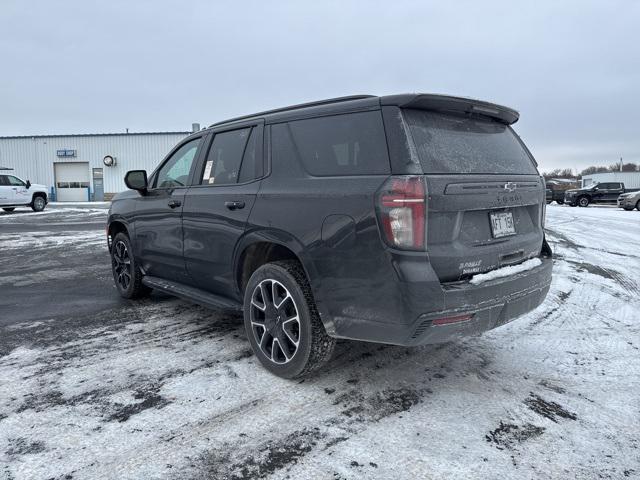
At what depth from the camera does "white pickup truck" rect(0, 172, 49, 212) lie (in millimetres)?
21828

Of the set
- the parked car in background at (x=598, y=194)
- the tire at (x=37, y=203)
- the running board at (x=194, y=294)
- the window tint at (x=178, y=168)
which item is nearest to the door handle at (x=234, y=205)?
the running board at (x=194, y=294)

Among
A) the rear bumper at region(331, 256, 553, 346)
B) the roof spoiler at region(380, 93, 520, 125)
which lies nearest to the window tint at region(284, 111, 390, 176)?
the roof spoiler at region(380, 93, 520, 125)

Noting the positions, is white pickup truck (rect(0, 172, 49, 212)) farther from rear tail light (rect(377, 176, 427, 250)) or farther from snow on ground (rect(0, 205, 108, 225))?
rear tail light (rect(377, 176, 427, 250))

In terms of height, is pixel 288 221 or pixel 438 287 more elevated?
pixel 288 221

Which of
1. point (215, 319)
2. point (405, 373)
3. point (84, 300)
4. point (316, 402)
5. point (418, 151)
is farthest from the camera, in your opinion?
point (84, 300)

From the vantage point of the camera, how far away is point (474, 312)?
107 inches

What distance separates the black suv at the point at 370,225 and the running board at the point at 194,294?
34 mm

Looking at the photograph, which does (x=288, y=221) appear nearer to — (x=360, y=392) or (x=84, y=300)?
(x=360, y=392)

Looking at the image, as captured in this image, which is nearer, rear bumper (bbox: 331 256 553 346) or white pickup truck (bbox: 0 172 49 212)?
rear bumper (bbox: 331 256 553 346)

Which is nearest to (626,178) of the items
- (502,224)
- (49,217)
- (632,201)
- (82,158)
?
(632,201)

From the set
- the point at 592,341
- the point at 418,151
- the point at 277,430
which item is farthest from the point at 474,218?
the point at 592,341

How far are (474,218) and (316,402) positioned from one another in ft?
4.79

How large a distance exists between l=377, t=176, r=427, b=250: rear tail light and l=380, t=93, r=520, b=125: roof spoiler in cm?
52

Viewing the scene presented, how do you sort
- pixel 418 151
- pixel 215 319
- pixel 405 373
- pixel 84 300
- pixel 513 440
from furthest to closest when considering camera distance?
pixel 84 300
pixel 215 319
pixel 405 373
pixel 418 151
pixel 513 440
